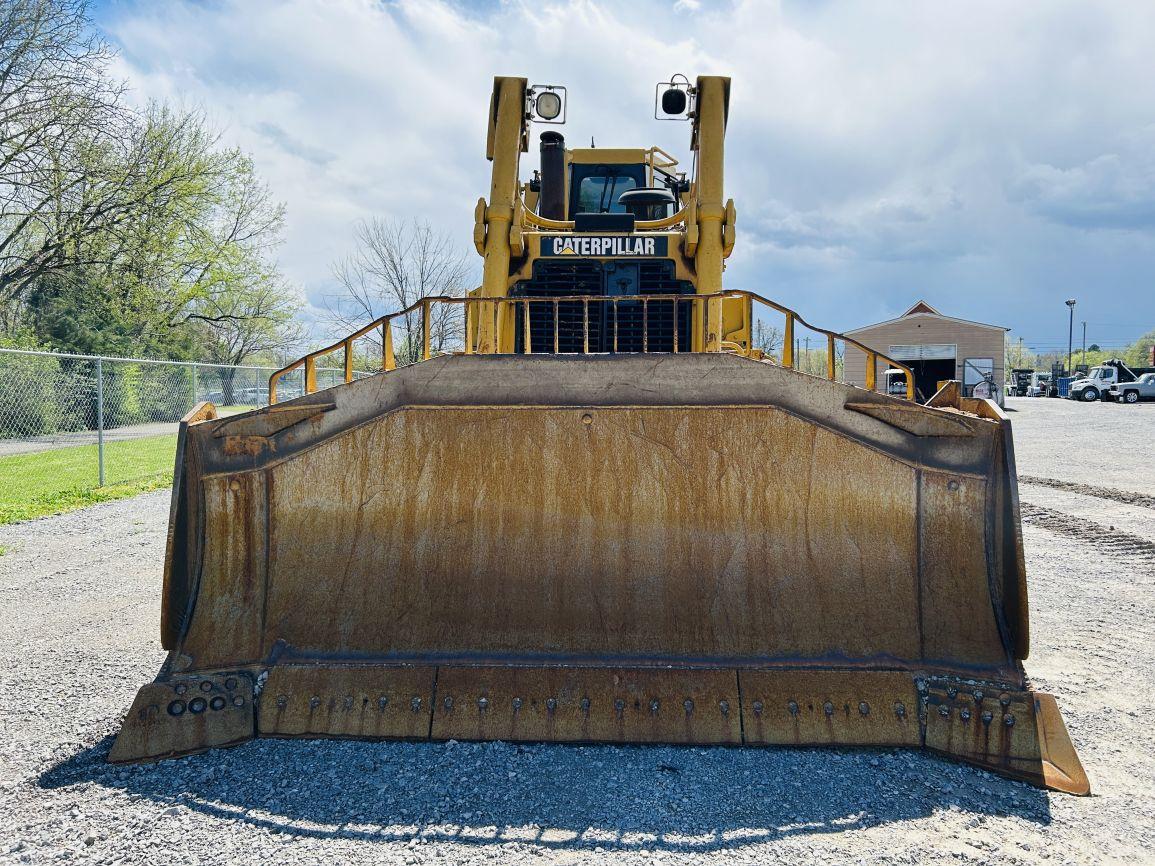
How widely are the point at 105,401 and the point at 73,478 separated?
138 inches

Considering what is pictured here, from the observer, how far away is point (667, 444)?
3.06 metres

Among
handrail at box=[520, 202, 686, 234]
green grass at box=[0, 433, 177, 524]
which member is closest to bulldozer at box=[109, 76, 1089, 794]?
handrail at box=[520, 202, 686, 234]

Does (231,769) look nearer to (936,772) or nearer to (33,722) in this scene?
(33,722)

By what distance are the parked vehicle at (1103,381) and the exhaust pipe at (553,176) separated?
44.3 metres

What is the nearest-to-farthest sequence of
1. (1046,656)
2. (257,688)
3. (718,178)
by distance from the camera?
(257,688) → (1046,656) → (718,178)

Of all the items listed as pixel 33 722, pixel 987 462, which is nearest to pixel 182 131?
pixel 33 722

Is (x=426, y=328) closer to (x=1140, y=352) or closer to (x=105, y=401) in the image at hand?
(x=105, y=401)

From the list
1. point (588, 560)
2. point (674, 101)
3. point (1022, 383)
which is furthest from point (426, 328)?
point (1022, 383)

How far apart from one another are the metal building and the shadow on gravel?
40.9 m

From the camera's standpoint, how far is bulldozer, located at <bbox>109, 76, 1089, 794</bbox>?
2803 millimetres

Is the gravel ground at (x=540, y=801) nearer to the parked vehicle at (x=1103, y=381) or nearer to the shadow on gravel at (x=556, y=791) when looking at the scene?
the shadow on gravel at (x=556, y=791)

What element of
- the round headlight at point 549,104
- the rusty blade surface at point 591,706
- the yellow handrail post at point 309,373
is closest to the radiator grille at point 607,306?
the round headlight at point 549,104

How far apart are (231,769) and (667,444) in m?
2.03

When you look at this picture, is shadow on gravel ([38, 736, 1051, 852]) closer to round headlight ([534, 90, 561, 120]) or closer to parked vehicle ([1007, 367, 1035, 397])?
round headlight ([534, 90, 561, 120])
